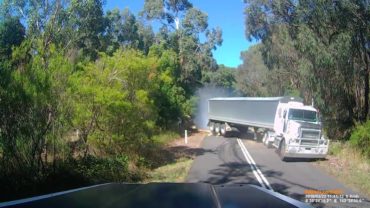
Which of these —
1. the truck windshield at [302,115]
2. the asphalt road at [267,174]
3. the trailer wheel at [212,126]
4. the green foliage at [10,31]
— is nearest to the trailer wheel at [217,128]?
the trailer wheel at [212,126]

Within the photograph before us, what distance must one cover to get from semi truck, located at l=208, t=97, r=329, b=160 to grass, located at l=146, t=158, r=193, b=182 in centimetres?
542

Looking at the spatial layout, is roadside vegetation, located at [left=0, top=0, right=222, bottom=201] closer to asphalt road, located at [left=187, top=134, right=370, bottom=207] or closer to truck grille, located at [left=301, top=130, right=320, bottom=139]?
asphalt road, located at [left=187, top=134, right=370, bottom=207]

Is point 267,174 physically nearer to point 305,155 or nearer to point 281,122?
point 305,155

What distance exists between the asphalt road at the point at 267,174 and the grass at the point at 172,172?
1.00 ft

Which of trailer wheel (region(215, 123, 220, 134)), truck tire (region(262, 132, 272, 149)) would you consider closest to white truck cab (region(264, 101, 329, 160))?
truck tire (region(262, 132, 272, 149))

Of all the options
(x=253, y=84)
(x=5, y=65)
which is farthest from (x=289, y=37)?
(x=253, y=84)

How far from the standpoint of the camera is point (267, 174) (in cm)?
1652

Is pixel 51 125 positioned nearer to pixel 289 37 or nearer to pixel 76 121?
pixel 76 121

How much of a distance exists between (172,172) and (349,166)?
7.69 meters

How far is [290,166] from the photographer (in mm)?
19453

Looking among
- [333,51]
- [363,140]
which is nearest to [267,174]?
[363,140]

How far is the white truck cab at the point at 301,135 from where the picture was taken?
21562 mm

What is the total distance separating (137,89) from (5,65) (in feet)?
28.7

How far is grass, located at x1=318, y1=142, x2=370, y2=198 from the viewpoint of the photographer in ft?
47.9
